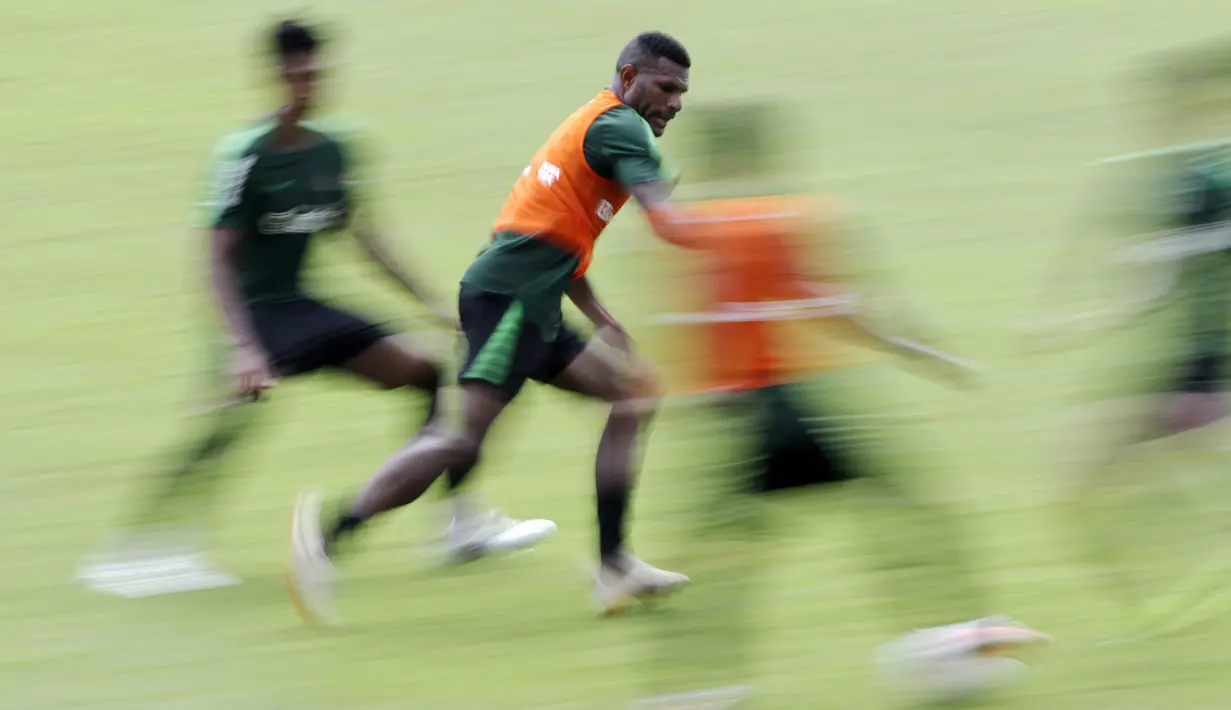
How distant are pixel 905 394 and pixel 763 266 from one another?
12.2ft

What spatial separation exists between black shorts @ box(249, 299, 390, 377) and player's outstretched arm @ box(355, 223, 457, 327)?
0.28 metres

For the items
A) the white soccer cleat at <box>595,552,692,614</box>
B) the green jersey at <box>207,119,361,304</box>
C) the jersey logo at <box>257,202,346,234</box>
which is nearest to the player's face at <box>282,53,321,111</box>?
the green jersey at <box>207,119,361,304</box>

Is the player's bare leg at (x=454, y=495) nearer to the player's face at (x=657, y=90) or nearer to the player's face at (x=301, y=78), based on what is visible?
the player's face at (x=301, y=78)

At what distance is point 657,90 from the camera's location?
596cm

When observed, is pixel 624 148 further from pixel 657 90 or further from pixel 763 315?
pixel 763 315

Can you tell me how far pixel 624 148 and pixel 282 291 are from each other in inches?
55.4

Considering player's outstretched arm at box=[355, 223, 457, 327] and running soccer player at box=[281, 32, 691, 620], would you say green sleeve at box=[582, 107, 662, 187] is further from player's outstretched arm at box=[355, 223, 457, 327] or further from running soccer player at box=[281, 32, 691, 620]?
player's outstretched arm at box=[355, 223, 457, 327]

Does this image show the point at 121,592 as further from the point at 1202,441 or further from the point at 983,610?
the point at 1202,441

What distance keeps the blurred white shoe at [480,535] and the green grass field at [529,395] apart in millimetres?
69

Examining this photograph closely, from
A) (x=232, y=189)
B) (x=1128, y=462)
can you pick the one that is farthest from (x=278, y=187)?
(x=1128, y=462)

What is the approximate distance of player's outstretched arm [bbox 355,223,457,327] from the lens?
6.73m

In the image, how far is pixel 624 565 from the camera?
6.10 meters

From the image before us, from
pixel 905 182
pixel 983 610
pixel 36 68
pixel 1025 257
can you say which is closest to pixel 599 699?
pixel 983 610

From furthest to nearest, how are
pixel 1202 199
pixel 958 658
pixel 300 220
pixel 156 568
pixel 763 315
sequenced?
1. pixel 156 568
2. pixel 300 220
3. pixel 1202 199
4. pixel 958 658
5. pixel 763 315
